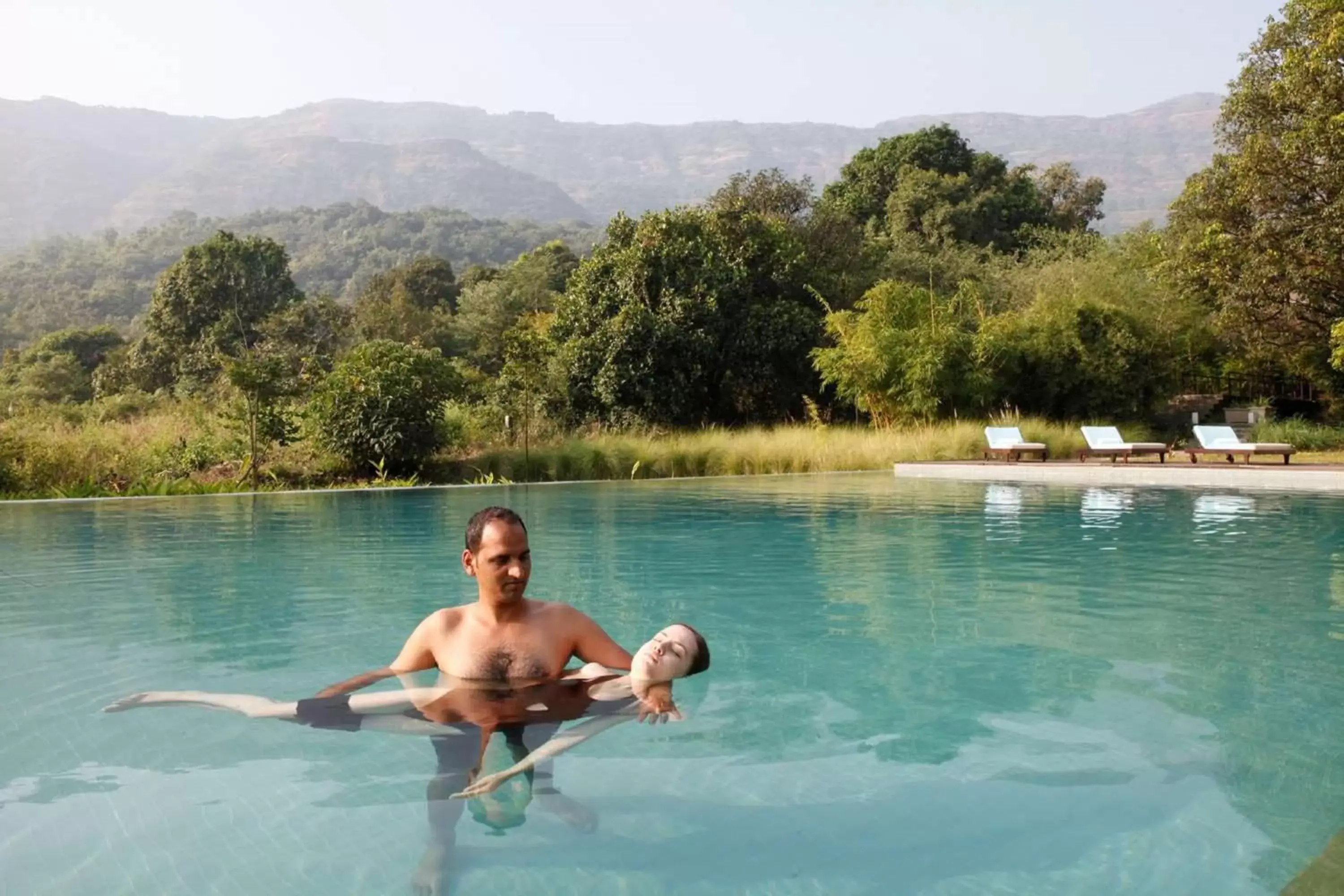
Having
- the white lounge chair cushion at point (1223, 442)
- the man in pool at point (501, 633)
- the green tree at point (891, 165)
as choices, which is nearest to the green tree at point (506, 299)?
the green tree at point (891, 165)

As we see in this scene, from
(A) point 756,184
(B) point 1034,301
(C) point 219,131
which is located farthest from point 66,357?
(C) point 219,131

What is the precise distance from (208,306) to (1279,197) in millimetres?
31835

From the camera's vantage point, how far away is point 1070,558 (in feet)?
28.1

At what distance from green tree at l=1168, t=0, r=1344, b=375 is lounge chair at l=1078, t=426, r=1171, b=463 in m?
4.26

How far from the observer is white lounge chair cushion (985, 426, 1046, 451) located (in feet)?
60.7

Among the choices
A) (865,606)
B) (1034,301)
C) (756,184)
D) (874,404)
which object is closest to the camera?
(865,606)

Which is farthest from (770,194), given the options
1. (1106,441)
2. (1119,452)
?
(1119,452)

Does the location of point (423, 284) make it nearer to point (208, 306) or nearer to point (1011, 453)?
point (208, 306)

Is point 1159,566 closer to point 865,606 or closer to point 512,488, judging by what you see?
point 865,606

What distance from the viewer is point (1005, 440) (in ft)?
62.0

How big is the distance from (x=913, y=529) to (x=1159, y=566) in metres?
2.74

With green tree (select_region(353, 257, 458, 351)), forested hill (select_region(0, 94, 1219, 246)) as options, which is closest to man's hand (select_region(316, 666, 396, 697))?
green tree (select_region(353, 257, 458, 351))

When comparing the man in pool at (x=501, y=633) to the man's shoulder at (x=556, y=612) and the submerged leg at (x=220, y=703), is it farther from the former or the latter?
the submerged leg at (x=220, y=703)

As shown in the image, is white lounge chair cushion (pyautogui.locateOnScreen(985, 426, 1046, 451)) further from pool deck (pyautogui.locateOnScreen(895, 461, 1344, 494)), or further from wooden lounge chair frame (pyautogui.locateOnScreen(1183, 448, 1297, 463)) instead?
wooden lounge chair frame (pyautogui.locateOnScreen(1183, 448, 1297, 463))
